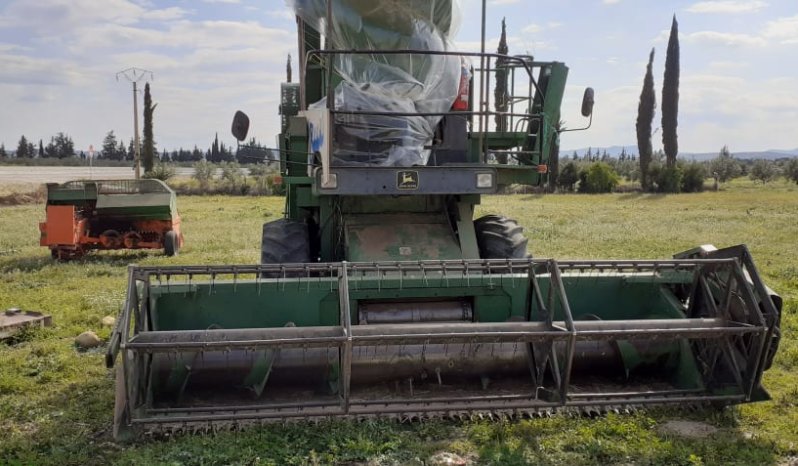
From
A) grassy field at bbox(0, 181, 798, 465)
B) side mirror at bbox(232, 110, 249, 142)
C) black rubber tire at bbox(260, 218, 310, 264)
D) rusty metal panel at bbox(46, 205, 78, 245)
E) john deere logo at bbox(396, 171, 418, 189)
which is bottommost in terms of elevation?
grassy field at bbox(0, 181, 798, 465)

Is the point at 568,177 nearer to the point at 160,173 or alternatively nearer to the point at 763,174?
the point at 763,174

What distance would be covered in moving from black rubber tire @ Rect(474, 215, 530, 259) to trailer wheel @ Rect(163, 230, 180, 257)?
24.3 ft

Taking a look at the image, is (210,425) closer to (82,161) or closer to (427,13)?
(427,13)

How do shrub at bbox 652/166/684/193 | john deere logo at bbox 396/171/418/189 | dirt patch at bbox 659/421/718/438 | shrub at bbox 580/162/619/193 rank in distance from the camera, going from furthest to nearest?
1. shrub at bbox 652/166/684/193
2. shrub at bbox 580/162/619/193
3. john deere logo at bbox 396/171/418/189
4. dirt patch at bbox 659/421/718/438

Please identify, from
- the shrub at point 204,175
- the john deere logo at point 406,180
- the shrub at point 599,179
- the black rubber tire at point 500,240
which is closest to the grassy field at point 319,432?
the john deere logo at point 406,180

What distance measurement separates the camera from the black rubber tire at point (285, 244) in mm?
6186

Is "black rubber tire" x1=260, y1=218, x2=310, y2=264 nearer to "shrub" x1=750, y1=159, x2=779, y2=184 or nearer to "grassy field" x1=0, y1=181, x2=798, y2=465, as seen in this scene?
"grassy field" x1=0, y1=181, x2=798, y2=465

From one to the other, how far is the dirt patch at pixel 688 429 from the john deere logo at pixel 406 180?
2345 millimetres

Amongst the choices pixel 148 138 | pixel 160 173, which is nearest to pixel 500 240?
pixel 160 173

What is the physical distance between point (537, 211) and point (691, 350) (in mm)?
19406

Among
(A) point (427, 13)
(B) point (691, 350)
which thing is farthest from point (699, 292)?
(A) point (427, 13)

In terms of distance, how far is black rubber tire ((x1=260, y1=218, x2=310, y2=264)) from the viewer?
6186 millimetres

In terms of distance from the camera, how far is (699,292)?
509 centimetres

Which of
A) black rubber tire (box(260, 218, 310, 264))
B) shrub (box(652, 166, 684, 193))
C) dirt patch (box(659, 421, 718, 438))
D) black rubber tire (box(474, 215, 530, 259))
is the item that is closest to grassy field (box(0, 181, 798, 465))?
dirt patch (box(659, 421, 718, 438))
